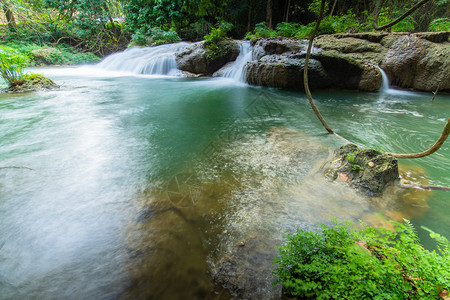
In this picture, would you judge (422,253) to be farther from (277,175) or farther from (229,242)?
(277,175)

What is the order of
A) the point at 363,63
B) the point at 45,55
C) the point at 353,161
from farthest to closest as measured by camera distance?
the point at 45,55 < the point at 363,63 < the point at 353,161

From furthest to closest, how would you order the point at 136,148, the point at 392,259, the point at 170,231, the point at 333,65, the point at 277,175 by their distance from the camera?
1. the point at 333,65
2. the point at 136,148
3. the point at 277,175
4. the point at 170,231
5. the point at 392,259

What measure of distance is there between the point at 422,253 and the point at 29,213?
3.64 meters

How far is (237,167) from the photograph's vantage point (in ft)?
10.5

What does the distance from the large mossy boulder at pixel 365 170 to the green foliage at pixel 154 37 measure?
1768 cm

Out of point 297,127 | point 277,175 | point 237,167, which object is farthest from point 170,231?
point 297,127

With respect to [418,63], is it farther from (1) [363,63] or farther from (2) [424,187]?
(2) [424,187]

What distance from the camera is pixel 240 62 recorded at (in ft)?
39.7

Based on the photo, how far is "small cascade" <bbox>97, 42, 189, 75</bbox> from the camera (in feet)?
44.9

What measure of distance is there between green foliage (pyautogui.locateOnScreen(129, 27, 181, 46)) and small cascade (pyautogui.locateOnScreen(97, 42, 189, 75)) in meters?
1.42

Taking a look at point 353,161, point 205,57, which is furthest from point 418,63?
point 205,57

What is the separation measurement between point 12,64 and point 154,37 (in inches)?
491

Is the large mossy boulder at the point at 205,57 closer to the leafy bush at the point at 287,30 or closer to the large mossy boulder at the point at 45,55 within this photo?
the leafy bush at the point at 287,30

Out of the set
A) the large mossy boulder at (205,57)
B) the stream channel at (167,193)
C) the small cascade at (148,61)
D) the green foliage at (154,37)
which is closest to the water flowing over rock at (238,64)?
the large mossy boulder at (205,57)
